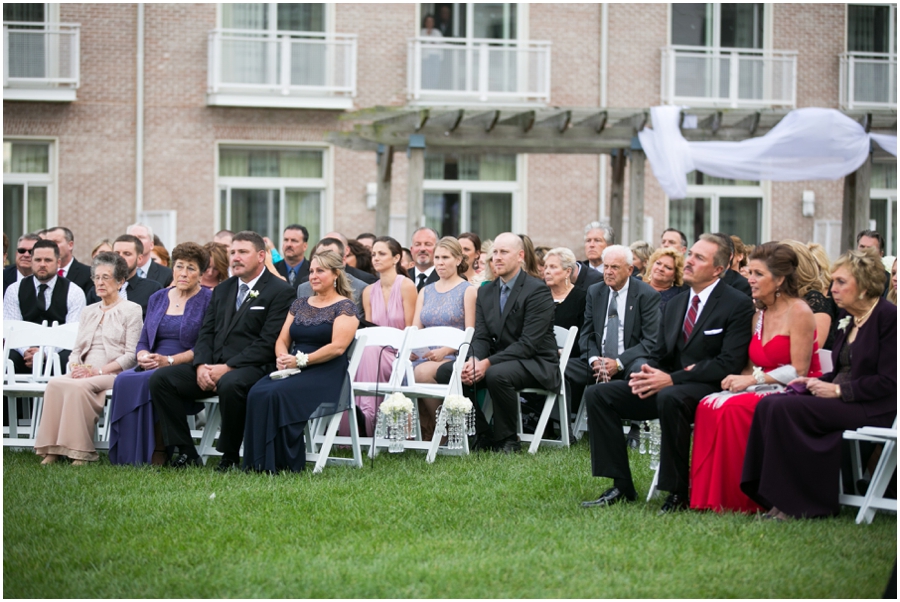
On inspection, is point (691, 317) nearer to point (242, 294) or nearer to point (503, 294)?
point (503, 294)

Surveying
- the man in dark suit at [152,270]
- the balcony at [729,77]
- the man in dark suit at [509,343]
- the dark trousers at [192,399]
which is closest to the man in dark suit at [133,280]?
the man in dark suit at [152,270]

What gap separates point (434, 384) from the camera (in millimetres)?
8422

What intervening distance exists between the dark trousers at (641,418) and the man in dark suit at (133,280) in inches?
183

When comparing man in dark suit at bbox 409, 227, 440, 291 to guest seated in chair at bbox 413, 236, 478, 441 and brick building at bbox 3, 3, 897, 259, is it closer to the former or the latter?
guest seated in chair at bbox 413, 236, 478, 441

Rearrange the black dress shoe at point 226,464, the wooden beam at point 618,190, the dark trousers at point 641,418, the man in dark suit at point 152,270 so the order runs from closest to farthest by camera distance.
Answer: the dark trousers at point 641,418 → the black dress shoe at point 226,464 → the man in dark suit at point 152,270 → the wooden beam at point 618,190

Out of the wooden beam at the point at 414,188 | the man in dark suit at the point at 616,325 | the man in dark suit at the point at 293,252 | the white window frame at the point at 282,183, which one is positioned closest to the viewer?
the man in dark suit at the point at 616,325

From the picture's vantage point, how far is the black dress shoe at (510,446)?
8328 millimetres

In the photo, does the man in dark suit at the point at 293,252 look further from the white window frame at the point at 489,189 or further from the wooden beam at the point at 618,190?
the white window frame at the point at 489,189

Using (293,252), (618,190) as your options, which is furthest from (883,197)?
(293,252)

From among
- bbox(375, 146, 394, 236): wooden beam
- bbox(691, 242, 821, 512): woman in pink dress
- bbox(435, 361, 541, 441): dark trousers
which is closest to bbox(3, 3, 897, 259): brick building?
bbox(375, 146, 394, 236): wooden beam

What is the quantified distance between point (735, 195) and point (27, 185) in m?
13.9

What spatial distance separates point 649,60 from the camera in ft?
69.3

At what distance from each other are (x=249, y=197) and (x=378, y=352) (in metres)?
12.2

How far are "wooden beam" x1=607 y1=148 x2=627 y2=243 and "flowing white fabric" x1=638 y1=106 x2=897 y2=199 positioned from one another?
1779 mm
